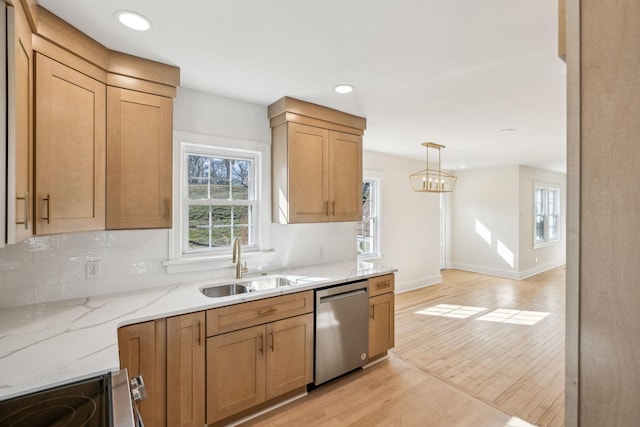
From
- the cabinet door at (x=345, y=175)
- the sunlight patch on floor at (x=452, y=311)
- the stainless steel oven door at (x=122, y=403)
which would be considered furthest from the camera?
the sunlight patch on floor at (x=452, y=311)

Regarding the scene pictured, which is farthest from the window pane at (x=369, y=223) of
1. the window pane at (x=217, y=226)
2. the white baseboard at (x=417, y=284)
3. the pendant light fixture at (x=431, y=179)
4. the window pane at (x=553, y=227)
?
the window pane at (x=553, y=227)

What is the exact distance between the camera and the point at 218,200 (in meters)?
2.76

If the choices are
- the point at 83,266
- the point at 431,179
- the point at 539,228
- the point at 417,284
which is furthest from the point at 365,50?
the point at 539,228

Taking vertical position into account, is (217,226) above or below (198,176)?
below

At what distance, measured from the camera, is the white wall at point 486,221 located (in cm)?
653

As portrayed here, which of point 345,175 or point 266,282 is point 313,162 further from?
point 266,282

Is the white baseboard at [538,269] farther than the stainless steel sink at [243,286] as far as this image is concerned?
Yes

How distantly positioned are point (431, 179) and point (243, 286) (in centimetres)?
455

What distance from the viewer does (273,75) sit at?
7.48 feet

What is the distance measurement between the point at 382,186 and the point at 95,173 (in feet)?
13.8

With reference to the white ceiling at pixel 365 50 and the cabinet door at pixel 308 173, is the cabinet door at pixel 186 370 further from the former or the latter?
the white ceiling at pixel 365 50

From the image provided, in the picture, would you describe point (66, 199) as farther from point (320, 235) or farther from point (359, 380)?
point (359, 380)

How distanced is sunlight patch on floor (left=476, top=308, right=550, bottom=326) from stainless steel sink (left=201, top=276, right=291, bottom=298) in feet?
10.3

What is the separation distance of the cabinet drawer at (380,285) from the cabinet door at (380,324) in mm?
47
